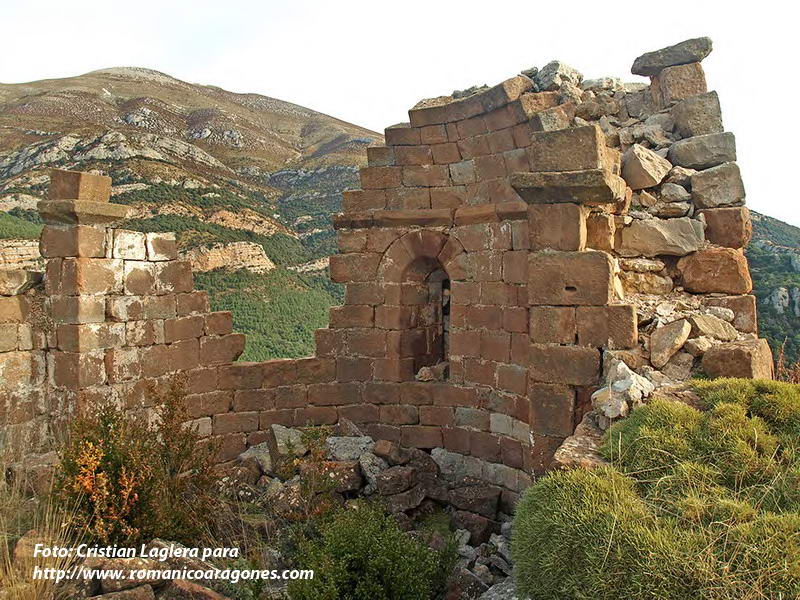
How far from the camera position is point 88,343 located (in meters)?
7.11

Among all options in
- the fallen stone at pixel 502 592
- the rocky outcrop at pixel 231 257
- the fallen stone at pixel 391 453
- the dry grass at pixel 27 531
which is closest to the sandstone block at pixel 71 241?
the dry grass at pixel 27 531

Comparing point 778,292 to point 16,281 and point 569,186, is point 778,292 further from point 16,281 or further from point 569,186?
point 16,281

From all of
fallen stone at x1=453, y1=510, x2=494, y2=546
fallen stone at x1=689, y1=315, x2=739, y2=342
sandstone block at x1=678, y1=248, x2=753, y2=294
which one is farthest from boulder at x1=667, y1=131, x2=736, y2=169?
fallen stone at x1=453, y1=510, x2=494, y2=546

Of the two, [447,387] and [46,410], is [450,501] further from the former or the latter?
[46,410]

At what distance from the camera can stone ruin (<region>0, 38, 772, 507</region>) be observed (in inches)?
242

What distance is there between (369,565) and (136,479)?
7.46 feet

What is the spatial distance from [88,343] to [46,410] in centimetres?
96

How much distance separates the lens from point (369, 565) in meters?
5.12

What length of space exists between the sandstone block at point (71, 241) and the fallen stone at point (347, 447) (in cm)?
372

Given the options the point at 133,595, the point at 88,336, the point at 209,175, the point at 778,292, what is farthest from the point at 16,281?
the point at 209,175

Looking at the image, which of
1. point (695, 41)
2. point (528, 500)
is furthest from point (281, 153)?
point (528, 500)

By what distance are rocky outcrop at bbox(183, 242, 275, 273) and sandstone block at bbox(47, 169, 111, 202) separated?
9516mm

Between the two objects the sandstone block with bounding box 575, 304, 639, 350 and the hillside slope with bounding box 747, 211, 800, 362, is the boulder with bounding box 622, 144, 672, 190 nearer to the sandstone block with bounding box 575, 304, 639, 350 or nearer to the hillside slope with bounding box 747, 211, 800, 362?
the sandstone block with bounding box 575, 304, 639, 350

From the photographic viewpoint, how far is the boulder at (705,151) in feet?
22.7
